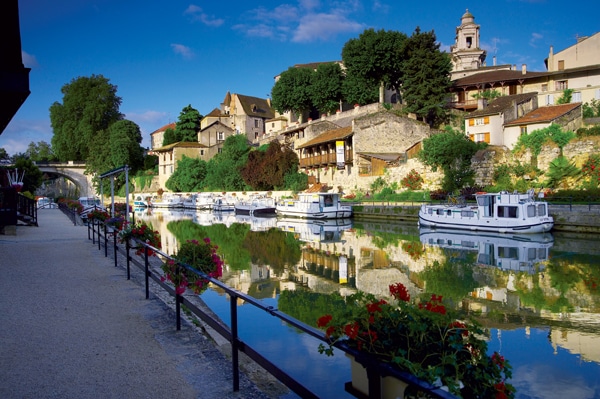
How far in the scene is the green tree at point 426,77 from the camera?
44.5 meters

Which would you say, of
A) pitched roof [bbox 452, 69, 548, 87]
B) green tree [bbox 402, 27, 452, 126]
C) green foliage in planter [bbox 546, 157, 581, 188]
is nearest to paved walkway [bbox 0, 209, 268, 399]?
green foliage in planter [bbox 546, 157, 581, 188]

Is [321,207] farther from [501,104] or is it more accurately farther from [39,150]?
[39,150]

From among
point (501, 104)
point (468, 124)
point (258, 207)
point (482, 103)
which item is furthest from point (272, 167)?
point (501, 104)

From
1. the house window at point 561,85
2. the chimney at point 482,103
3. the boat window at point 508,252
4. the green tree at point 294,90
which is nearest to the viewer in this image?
the boat window at point 508,252

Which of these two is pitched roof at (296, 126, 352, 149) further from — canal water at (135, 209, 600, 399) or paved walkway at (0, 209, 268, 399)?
paved walkway at (0, 209, 268, 399)

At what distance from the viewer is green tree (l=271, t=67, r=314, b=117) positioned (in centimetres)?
5988

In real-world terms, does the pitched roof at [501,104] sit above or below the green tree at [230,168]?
above

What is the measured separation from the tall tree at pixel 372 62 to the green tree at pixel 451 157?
15.1 m

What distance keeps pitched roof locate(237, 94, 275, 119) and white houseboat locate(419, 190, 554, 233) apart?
5595 centimetres

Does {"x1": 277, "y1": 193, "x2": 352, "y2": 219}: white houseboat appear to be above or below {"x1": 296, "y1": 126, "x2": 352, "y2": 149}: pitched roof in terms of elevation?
below

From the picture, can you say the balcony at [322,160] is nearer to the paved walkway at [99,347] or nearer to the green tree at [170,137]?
the paved walkway at [99,347]

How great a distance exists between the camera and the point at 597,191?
2417 cm

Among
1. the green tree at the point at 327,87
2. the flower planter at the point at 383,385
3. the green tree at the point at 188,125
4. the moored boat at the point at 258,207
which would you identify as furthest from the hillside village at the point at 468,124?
the flower planter at the point at 383,385

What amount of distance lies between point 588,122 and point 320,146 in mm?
23500
